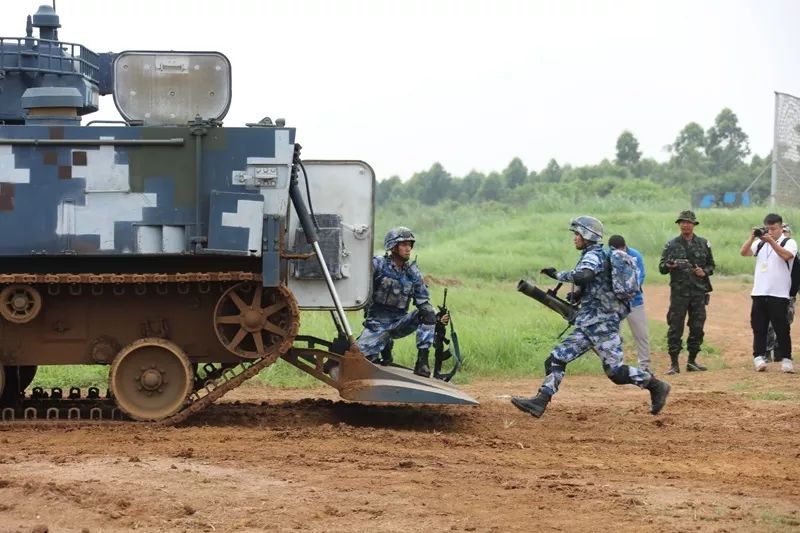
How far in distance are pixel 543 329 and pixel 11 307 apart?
9045 millimetres

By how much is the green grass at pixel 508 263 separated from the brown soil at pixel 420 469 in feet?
8.07

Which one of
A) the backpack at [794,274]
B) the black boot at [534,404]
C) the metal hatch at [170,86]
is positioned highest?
the metal hatch at [170,86]

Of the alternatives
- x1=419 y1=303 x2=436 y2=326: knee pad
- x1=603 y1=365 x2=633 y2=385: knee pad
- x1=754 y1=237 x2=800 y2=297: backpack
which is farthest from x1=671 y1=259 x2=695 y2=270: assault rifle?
x1=419 y1=303 x2=436 y2=326: knee pad

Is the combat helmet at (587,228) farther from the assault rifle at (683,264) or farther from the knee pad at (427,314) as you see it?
the assault rifle at (683,264)

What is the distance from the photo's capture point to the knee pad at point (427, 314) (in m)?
12.0

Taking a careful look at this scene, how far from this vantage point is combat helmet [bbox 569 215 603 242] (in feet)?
38.8

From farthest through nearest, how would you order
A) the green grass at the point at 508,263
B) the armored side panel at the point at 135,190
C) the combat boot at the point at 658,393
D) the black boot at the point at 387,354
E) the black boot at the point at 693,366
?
the black boot at the point at 693,366 → the green grass at the point at 508,263 → the black boot at the point at 387,354 → the combat boot at the point at 658,393 → the armored side panel at the point at 135,190

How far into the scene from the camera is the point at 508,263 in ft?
95.8

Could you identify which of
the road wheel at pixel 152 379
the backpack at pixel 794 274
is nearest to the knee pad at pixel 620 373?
the road wheel at pixel 152 379

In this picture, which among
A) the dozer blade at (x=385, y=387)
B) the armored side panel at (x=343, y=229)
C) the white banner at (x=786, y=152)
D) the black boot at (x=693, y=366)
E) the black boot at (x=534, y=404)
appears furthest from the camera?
the white banner at (x=786, y=152)

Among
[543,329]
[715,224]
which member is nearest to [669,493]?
[543,329]

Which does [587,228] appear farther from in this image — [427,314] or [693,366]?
[693,366]

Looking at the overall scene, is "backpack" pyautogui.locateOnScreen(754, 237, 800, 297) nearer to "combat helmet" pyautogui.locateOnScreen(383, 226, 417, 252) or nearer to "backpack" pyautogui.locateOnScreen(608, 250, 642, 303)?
"backpack" pyautogui.locateOnScreen(608, 250, 642, 303)

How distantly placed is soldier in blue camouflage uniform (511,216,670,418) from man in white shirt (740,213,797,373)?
13.8 feet
